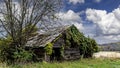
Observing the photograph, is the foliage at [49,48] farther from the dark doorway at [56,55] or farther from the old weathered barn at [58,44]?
the dark doorway at [56,55]

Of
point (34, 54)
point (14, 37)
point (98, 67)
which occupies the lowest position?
point (98, 67)

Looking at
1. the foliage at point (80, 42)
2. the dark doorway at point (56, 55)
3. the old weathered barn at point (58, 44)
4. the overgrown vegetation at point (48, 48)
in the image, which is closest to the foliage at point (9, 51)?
the old weathered barn at point (58, 44)

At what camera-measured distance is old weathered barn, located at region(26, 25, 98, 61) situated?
34.5m

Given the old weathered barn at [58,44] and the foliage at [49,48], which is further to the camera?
the old weathered barn at [58,44]

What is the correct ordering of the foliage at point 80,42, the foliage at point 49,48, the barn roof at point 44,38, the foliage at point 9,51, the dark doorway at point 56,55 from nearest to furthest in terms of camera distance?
the foliage at point 9,51 < the foliage at point 49,48 < the barn roof at point 44,38 < the dark doorway at point 56,55 < the foliage at point 80,42

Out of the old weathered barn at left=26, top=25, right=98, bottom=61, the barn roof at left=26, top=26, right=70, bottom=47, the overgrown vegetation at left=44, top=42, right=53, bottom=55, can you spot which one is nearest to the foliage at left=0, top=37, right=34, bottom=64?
the old weathered barn at left=26, top=25, right=98, bottom=61

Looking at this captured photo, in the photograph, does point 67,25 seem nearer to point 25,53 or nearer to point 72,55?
point 72,55

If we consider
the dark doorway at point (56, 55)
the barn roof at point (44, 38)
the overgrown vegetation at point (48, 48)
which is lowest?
the dark doorway at point (56, 55)

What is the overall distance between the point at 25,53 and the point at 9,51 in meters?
4.10

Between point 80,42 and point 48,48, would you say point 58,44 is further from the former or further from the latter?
point 80,42

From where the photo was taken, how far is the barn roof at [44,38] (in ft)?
114

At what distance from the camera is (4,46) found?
34750mm

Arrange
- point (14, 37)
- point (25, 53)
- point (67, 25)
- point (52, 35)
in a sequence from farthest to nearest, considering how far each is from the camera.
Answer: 1. point (67, 25)
2. point (52, 35)
3. point (14, 37)
4. point (25, 53)

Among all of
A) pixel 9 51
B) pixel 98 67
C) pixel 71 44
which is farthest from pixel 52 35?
pixel 98 67
